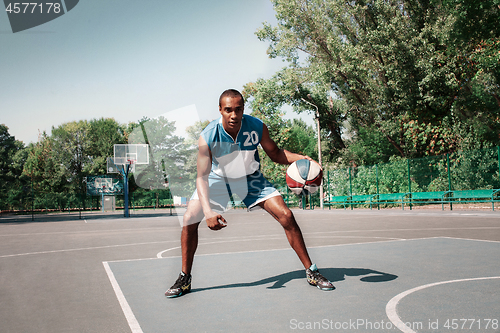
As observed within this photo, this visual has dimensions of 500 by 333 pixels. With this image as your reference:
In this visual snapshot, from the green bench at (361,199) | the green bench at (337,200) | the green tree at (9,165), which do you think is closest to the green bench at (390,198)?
the green bench at (361,199)

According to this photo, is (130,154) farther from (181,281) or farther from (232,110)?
(232,110)

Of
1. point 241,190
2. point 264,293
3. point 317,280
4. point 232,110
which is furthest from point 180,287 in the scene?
point 232,110

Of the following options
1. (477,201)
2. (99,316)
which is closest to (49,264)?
(99,316)

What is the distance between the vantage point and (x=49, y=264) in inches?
271

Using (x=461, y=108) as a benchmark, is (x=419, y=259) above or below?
below

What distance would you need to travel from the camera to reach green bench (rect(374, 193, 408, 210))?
22625 mm

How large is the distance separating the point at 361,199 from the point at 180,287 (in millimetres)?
22553

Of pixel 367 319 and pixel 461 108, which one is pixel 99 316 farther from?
pixel 461 108

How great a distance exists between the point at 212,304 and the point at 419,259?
3422mm

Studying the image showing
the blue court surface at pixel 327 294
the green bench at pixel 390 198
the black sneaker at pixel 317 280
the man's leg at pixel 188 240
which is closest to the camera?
the blue court surface at pixel 327 294

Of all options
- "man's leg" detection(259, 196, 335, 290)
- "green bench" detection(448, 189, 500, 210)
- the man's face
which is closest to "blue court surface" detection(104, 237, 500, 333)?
"man's leg" detection(259, 196, 335, 290)

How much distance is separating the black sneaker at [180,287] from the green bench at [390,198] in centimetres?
2004

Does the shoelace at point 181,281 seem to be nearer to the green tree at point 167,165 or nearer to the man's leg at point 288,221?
the man's leg at point 288,221

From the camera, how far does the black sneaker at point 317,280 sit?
4230 mm
